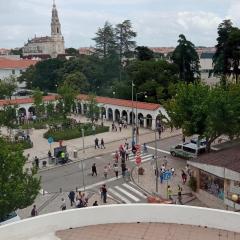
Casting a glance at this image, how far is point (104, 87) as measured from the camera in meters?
72.8

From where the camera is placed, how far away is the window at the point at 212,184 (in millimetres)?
23906

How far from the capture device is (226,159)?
24.3 meters

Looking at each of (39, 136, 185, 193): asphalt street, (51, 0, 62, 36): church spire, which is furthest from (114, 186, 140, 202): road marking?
(51, 0, 62, 36): church spire

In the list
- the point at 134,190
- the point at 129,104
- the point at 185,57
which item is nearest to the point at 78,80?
the point at 185,57

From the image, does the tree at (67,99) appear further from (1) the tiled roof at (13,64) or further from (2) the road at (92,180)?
(1) the tiled roof at (13,64)

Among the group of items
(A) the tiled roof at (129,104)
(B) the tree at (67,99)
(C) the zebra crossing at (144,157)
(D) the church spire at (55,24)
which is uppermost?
(D) the church spire at (55,24)

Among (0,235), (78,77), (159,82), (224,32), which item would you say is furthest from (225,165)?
(78,77)

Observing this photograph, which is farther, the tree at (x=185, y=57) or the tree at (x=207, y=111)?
the tree at (x=185, y=57)

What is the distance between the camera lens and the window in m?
23.9

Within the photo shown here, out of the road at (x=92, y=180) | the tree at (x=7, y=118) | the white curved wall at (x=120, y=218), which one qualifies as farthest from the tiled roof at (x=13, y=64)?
the white curved wall at (x=120, y=218)

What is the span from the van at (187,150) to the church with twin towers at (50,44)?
96.6 meters

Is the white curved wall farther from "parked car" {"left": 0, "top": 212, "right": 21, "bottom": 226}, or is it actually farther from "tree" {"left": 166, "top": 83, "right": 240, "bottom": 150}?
"tree" {"left": 166, "top": 83, "right": 240, "bottom": 150}

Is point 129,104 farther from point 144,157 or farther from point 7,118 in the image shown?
point 144,157

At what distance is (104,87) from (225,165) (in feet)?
167
